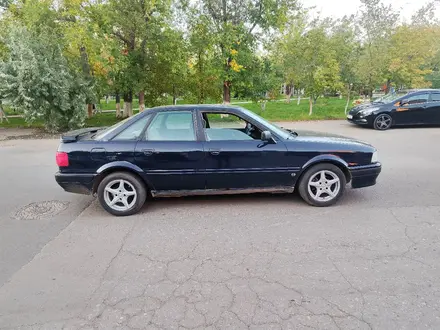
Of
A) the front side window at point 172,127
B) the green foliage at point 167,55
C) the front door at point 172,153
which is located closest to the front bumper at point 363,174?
the front door at point 172,153

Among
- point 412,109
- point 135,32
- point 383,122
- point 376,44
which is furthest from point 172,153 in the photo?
point 376,44

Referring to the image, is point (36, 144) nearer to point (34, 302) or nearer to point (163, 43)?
point (163, 43)

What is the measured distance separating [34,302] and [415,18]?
91.5ft

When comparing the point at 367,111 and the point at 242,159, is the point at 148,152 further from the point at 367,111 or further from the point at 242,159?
the point at 367,111

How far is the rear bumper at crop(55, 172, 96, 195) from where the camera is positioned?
13.0ft

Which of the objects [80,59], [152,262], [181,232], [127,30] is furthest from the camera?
[80,59]

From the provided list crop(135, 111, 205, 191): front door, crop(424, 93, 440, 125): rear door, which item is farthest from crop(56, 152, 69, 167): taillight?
crop(424, 93, 440, 125): rear door

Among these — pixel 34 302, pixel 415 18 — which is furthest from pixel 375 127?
pixel 415 18

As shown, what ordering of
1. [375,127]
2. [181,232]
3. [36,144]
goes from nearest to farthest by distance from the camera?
[181,232] < [36,144] < [375,127]

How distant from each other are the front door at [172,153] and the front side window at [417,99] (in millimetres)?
10684

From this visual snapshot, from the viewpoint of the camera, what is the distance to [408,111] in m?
11.1

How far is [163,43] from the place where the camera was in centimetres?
1280

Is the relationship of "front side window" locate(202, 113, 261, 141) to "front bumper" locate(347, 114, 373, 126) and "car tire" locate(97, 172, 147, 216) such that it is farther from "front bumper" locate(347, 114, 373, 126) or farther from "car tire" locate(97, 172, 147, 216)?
"front bumper" locate(347, 114, 373, 126)

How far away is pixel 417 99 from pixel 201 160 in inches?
437
